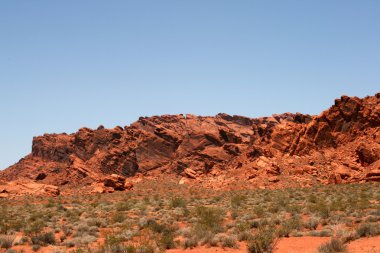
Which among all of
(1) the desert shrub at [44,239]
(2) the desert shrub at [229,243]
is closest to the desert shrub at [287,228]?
(2) the desert shrub at [229,243]

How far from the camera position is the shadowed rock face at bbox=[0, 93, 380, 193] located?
50.3m

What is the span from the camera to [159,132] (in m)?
81.2

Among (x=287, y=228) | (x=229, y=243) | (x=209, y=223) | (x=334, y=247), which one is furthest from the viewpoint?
(x=209, y=223)

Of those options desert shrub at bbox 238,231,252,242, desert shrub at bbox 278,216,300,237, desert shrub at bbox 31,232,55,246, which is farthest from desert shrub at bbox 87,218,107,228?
desert shrub at bbox 278,216,300,237

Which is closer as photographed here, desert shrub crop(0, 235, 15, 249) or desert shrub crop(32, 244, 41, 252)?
desert shrub crop(32, 244, 41, 252)

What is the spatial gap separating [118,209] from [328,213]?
16.3 meters

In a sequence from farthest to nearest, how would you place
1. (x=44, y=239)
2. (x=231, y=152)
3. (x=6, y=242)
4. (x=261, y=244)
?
(x=231, y=152), (x=44, y=239), (x=6, y=242), (x=261, y=244)

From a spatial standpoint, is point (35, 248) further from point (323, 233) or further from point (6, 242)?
point (323, 233)

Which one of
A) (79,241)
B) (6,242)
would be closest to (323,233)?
(79,241)

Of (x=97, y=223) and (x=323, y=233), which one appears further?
(x=97, y=223)

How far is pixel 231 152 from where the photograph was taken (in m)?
71.6

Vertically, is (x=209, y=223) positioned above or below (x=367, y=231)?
above

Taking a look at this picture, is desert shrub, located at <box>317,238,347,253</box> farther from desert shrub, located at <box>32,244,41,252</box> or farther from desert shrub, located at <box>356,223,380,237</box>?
desert shrub, located at <box>32,244,41,252</box>

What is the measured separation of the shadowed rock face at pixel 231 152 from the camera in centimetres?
5034
